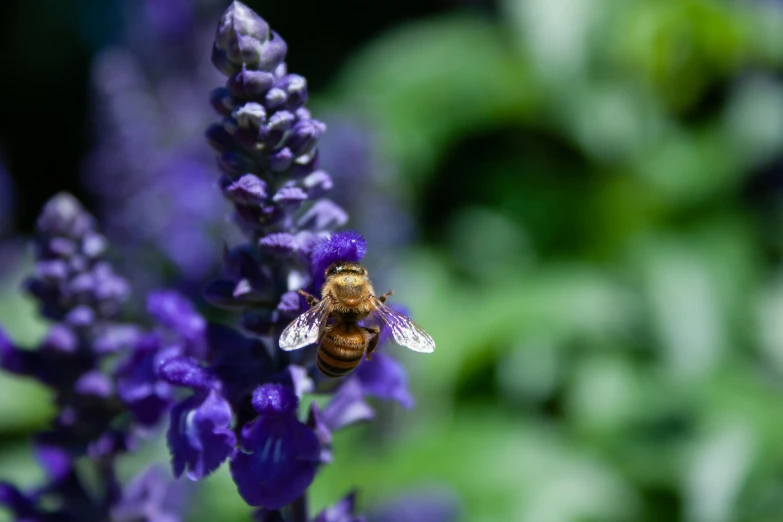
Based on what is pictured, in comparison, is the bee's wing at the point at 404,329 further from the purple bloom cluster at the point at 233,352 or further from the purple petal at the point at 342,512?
the purple petal at the point at 342,512

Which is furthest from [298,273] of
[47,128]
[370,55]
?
[47,128]

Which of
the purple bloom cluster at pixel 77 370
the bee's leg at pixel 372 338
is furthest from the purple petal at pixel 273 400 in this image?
the purple bloom cluster at pixel 77 370

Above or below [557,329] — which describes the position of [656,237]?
above

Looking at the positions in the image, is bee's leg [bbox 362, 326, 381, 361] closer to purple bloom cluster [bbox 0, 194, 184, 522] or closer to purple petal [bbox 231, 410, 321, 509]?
purple petal [bbox 231, 410, 321, 509]

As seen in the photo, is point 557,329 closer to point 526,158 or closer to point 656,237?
point 656,237

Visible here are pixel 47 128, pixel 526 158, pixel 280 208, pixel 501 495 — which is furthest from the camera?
pixel 47 128

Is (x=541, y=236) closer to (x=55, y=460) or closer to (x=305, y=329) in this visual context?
(x=55, y=460)
